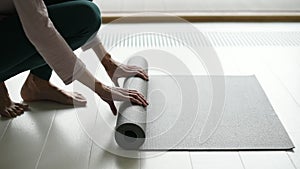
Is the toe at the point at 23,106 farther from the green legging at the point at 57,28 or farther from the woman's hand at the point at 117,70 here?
the woman's hand at the point at 117,70

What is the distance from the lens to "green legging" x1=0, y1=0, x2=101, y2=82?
1401mm

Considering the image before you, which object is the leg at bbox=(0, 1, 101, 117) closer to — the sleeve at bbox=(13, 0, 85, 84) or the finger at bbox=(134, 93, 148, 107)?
the sleeve at bbox=(13, 0, 85, 84)

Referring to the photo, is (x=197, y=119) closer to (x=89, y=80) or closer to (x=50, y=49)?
(x=89, y=80)

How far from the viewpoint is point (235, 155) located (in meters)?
1.51

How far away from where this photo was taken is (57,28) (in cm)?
150

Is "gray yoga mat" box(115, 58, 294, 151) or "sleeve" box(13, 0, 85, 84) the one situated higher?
"sleeve" box(13, 0, 85, 84)

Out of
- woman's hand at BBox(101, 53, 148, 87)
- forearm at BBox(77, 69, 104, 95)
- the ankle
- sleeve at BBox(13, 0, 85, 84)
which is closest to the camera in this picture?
sleeve at BBox(13, 0, 85, 84)

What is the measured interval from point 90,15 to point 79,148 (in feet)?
1.58

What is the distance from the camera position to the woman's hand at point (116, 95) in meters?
1.44

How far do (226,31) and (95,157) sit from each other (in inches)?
60.8

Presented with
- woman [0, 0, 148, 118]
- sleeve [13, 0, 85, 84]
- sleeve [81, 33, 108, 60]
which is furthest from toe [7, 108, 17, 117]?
sleeve [13, 0, 85, 84]

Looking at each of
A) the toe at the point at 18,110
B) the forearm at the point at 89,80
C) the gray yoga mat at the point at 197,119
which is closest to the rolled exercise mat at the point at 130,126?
the gray yoga mat at the point at 197,119

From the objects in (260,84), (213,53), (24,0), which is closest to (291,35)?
(213,53)

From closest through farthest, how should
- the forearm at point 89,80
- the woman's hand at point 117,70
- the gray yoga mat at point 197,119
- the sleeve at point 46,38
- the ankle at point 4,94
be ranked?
1. the sleeve at point 46,38
2. the forearm at point 89,80
3. the gray yoga mat at point 197,119
4. the ankle at point 4,94
5. the woman's hand at point 117,70
